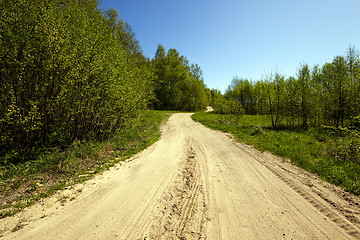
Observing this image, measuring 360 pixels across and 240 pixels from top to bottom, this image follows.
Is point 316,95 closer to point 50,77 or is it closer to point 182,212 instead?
point 182,212

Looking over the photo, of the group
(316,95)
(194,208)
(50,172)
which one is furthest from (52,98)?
(316,95)

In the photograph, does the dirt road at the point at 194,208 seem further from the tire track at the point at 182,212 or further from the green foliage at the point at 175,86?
the green foliage at the point at 175,86

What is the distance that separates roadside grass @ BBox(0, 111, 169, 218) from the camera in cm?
394

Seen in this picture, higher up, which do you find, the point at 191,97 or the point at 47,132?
the point at 191,97

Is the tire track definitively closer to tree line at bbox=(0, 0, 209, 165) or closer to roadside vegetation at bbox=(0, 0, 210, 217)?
roadside vegetation at bbox=(0, 0, 210, 217)

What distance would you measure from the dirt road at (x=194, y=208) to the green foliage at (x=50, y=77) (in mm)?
3535

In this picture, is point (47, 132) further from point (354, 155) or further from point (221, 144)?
point (354, 155)

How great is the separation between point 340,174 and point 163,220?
6482 mm

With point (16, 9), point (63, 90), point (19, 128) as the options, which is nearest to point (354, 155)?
point (63, 90)

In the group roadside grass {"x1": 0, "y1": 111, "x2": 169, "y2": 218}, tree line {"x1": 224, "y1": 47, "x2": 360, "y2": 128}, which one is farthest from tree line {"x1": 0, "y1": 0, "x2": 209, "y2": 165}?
tree line {"x1": 224, "y1": 47, "x2": 360, "y2": 128}

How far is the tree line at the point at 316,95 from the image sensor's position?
15203mm

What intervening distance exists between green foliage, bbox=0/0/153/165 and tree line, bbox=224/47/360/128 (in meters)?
16.8

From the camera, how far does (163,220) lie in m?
3.28

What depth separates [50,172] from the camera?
5230 millimetres
